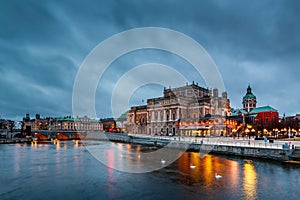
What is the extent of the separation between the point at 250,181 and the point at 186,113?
85027 mm

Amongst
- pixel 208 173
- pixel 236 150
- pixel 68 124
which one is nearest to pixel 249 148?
pixel 236 150

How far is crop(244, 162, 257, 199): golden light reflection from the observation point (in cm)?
1908

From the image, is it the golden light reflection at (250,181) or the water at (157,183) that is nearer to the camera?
the golden light reflection at (250,181)

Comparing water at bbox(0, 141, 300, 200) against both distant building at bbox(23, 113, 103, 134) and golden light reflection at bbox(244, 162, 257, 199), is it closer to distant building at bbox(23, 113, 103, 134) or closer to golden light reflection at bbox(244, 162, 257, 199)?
golden light reflection at bbox(244, 162, 257, 199)

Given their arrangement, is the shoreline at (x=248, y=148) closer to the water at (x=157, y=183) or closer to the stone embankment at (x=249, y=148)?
the stone embankment at (x=249, y=148)

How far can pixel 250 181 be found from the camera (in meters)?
23.1

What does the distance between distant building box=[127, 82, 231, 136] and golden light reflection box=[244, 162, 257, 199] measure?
57234 millimetres

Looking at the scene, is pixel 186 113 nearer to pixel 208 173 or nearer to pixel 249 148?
pixel 249 148

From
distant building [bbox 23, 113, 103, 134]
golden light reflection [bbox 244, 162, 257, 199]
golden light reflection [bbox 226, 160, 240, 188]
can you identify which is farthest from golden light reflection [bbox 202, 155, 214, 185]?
distant building [bbox 23, 113, 103, 134]

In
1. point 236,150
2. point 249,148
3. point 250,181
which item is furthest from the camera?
point 236,150

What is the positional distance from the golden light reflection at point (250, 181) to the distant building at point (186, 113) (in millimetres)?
57234

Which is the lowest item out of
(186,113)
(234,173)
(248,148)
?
(234,173)

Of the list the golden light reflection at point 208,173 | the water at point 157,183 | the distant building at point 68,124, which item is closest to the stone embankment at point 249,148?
the water at point 157,183

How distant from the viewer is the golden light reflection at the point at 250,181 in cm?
1908
